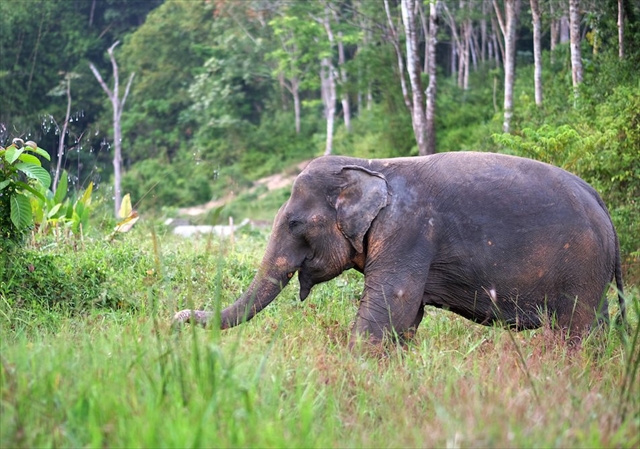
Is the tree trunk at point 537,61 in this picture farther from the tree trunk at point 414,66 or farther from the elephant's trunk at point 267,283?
the elephant's trunk at point 267,283

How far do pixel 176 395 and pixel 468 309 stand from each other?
301cm

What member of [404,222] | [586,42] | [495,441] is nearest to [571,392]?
[495,441]

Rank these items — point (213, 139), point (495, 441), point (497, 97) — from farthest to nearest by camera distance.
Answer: point (213, 139) → point (497, 97) → point (495, 441)

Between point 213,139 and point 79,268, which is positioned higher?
point 79,268

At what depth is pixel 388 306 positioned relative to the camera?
18.3 ft

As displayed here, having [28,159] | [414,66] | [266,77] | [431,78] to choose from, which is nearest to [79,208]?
[28,159]

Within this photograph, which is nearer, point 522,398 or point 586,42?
point 522,398

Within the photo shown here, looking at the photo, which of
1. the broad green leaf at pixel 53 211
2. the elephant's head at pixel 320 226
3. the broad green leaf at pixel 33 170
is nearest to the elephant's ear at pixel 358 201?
the elephant's head at pixel 320 226

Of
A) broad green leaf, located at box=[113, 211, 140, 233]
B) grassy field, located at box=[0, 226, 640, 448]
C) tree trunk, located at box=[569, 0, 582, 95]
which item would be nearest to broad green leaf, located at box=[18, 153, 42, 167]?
grassy field, located at box=[0, 226, 640, 448]

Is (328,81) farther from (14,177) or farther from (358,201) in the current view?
(358,201)

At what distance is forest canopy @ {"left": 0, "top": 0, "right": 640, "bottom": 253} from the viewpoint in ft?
76.8

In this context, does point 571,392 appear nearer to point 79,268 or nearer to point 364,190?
point 364,190

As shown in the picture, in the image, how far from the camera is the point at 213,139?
4116cm

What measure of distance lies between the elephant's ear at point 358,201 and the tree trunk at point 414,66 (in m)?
12.9
